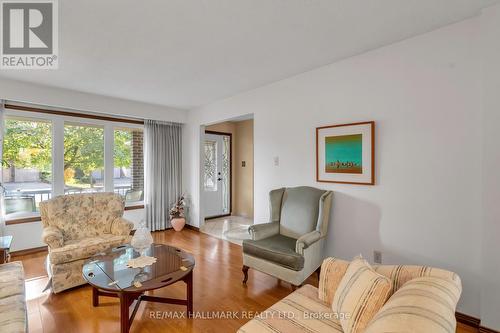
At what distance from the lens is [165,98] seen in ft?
14.6

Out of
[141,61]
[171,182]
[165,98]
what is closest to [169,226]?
[171,182]

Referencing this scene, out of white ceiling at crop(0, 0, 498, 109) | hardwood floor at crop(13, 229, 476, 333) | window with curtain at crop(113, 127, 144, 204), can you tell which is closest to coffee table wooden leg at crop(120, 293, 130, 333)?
hardwood floor at crop(13, 229, 476, 333)

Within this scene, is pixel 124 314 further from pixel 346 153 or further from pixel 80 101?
pixel 80 101

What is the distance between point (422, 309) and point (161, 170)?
4.87 m

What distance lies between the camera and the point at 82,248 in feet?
8.77

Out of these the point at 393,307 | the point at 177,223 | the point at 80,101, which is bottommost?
the point at 177,223

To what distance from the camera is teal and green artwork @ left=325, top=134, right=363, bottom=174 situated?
2718mm

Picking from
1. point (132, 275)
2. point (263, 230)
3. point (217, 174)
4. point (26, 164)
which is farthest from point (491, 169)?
point (26, 164)

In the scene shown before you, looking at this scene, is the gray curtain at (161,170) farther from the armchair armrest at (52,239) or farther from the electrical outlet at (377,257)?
the electrical outlet at (377,257)

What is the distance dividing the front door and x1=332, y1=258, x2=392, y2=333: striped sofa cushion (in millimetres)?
4769

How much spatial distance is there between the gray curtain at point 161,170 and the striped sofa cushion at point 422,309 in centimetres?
467

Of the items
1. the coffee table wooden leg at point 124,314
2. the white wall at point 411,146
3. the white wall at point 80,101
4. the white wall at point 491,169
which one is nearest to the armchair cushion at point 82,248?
the coffee table wooden leg at point 124,314

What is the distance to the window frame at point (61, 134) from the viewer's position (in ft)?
12.4

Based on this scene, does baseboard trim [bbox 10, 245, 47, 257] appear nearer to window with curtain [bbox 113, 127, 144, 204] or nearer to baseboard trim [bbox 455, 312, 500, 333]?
window with curtain [bbox 113, 127, 144, 204]
